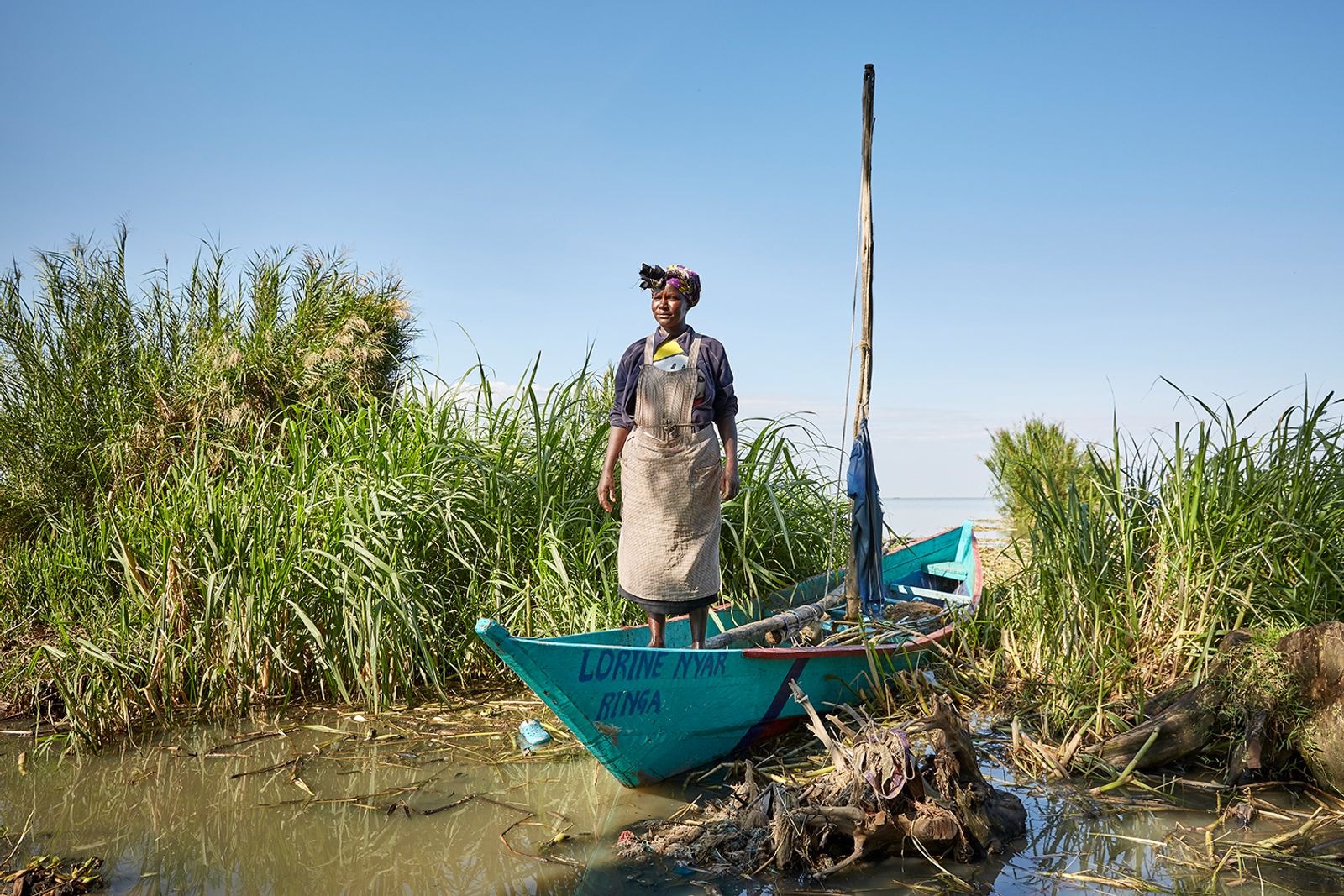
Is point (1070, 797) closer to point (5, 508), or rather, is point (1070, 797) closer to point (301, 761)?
point (301, 761)

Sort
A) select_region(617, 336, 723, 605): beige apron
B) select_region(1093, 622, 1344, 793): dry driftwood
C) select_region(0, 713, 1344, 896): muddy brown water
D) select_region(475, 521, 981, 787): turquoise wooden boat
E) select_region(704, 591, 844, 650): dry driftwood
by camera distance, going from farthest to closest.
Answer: select_region(704, 591, 844, 650): dry driftwood < select_region(617, 336, 723, 605): beige apron < select_region(1093, 622, 1344, 793): dry driftwood < select_region(475, 521, 981, 787): turquoise wooden boat < select_region(0, 713, 1344, 896): muddy brown water

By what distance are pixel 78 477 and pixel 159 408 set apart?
0.74 m

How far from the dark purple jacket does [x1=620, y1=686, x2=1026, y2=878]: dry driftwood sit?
160 centimetres

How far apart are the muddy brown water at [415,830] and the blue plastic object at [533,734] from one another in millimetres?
134

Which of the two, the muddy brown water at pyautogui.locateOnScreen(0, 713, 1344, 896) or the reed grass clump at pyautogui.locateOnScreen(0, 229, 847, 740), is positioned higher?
the reed grass clump at pyautogui.locateOnScreen(0, 229, 847, 740)

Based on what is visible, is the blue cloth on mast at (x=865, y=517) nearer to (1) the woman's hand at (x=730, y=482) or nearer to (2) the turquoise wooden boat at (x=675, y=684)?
(2) the turquoise wooden boat at (x=675, y=684)

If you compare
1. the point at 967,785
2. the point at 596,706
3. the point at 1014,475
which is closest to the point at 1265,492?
the point at 967,785

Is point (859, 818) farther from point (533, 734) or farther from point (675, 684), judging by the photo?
point (533, 734)

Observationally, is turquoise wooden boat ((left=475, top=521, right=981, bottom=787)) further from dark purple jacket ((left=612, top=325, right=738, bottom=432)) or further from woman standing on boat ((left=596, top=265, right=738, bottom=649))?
dark purple jacket ((left=612, top=325, right=738, bottom=432))

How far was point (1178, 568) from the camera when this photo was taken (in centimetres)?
425

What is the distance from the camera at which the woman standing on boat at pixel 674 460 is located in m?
4.12

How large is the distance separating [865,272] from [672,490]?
5.73 ft

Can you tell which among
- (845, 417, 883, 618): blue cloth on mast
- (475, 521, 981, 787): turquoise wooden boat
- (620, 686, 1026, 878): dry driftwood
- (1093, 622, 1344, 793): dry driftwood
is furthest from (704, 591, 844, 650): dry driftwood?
(1093, 622, 1344, 793): dry driftwood

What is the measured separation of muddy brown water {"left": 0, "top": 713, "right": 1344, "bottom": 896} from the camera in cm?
287
